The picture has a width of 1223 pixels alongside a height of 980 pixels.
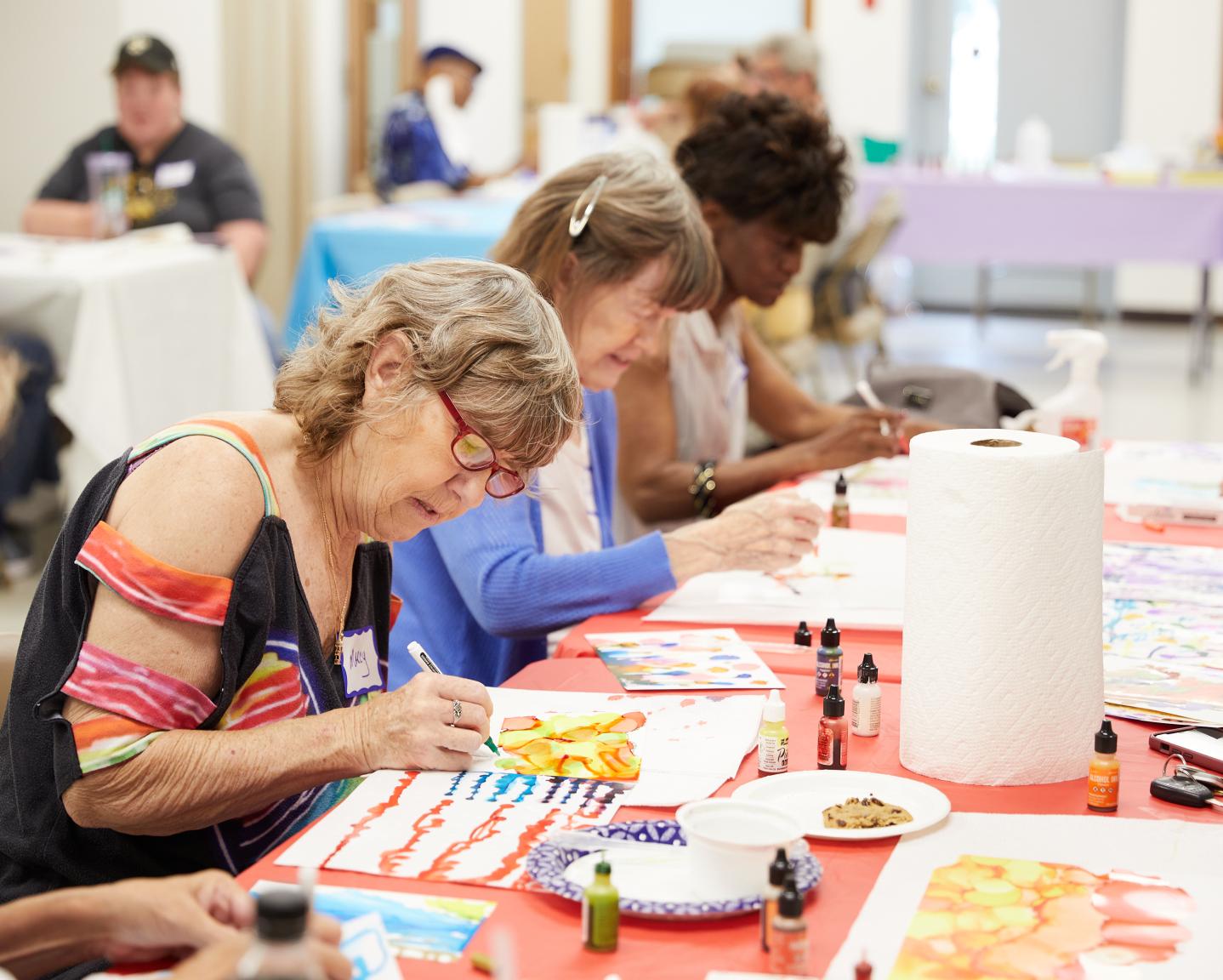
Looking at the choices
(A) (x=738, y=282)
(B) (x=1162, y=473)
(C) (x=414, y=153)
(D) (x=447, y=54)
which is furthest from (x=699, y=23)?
(B) (x=1162, y=473)

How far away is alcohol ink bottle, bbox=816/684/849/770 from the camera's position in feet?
4.74

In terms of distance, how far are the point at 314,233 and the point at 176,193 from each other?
0.59 meters

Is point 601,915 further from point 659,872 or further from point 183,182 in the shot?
point 183,182

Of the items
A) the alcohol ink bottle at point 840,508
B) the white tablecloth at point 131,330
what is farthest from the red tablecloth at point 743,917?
the white tablecloth at point 131,330

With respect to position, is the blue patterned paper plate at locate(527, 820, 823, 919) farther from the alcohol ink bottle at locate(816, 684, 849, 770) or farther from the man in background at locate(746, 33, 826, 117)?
the man in background at locate(746, 33, 826, 117)

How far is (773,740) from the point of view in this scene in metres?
1.44

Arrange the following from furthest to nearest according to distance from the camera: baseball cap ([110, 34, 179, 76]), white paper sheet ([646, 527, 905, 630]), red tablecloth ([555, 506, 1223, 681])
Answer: baseball cap ([110, 34, 179, 76]) → white paper sheet ([646, 527, 905, 630]) → red tablecloth ([555, 506, 1223, 681])

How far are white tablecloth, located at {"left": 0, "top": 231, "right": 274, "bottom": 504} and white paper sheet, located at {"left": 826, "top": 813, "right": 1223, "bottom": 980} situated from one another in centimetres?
327

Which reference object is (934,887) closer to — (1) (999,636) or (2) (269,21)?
(1) (999,636)

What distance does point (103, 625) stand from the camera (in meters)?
1.34

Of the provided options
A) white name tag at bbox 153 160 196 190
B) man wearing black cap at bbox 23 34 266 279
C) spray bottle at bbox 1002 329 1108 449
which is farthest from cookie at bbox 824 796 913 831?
white name tag at bbox 153 160 196 190

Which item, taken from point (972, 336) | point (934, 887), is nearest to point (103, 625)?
point (934, 887)

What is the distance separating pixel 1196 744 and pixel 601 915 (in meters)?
0.72

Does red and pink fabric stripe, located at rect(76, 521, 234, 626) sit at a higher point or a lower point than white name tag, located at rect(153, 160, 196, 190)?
lower
